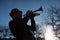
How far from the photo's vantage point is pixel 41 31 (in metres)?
3.78

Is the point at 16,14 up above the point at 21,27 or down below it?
above

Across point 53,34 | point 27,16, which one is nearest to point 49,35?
point 53,34

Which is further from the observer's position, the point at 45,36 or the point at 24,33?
the point at 45,36

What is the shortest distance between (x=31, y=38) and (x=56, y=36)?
2492mm

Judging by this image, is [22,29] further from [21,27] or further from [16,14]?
[16,14]

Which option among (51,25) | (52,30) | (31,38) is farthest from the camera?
(51,25)

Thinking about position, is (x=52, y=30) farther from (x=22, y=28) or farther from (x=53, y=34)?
(x=22, y=28)

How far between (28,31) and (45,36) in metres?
2.42

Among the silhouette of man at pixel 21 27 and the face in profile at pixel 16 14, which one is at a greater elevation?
the face in profile at pixel 16 14

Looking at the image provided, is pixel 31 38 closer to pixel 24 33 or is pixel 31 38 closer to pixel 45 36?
pixel 24 33

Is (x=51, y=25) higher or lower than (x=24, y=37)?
higher

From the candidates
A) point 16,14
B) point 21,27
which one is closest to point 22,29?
point 21,27

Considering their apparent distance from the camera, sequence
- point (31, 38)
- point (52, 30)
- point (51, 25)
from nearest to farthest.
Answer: point (31, 38) < point (52, 30) < point (51, 25)

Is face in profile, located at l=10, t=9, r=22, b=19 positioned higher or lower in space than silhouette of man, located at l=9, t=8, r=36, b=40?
higher
